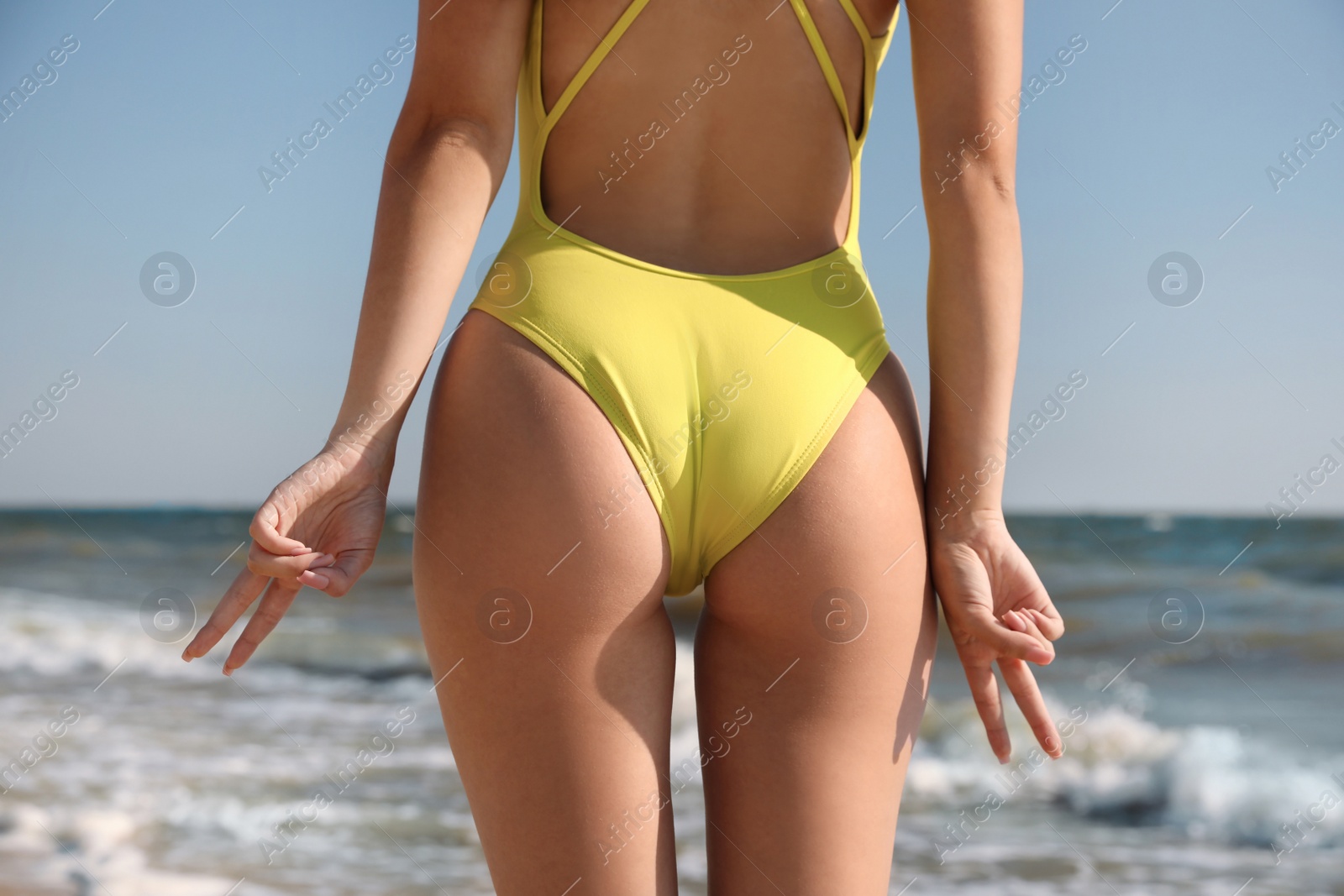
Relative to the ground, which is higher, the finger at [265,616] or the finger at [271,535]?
the finger at [271,535]

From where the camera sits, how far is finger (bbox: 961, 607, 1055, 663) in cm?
116

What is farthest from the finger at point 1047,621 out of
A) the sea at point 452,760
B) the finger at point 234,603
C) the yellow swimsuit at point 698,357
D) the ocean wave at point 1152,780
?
the ocean wave at point 1152,780

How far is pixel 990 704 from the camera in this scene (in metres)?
1.28

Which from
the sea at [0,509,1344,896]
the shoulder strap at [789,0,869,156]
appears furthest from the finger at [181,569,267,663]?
the sea at [0,509,1344,896]

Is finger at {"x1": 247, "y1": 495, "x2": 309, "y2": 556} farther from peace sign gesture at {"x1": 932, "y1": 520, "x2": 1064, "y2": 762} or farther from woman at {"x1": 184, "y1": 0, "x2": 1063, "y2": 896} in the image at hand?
peace sign gesture at {"x1": 932, "y1": 520, "x2": 1064, "y2": 762}

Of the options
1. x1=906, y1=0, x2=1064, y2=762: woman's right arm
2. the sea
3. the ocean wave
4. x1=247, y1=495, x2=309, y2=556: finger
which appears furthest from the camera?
the ocean wave

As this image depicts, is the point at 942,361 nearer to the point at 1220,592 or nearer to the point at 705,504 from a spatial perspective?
the point at 705,504

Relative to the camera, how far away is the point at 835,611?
3.81ft

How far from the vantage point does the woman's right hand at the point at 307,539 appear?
1133mm

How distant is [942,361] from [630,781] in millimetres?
605

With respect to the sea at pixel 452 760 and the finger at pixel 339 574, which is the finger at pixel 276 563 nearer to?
the finger at pixel 339 574

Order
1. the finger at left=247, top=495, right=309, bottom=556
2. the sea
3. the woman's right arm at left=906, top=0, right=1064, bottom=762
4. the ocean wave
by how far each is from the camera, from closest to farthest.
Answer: the finger at left=247, top=495, right=309, bottom=556 < the woman's right arm at left=906, top=0, right=1064, bottom=762 < the sea < the ocean wave

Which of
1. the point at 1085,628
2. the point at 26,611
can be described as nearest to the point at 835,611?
the point at 1085,628

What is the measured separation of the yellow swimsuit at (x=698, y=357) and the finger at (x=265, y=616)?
380mm
